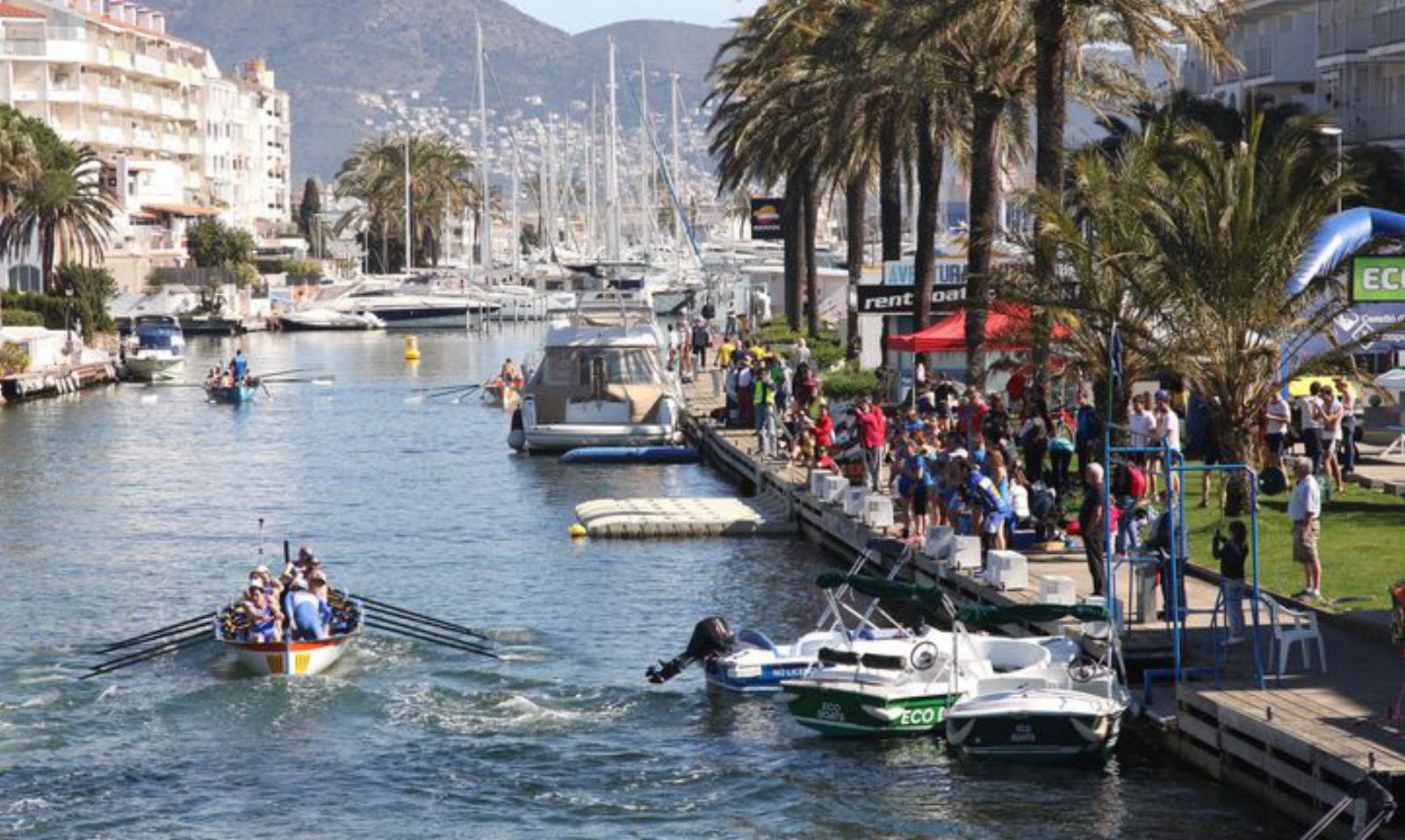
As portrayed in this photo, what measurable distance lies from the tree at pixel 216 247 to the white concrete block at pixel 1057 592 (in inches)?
4906

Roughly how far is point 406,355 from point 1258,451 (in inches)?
2919

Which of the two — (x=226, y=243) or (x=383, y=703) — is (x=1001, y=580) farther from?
(x=226, y=243)

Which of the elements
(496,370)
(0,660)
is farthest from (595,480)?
(496,370)

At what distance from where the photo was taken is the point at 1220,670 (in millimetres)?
23188

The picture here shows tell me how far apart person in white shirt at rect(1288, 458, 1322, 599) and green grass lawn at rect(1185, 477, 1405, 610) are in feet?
1.49

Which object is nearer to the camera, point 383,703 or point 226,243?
point 383,703

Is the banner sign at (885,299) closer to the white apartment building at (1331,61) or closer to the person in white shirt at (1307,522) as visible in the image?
the white apartment building at (1331,61)

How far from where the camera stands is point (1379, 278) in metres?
30.6

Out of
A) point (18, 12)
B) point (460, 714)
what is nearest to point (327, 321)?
point (18, 12)

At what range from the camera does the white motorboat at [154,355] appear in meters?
91.4

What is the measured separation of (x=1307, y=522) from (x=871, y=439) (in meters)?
14.8

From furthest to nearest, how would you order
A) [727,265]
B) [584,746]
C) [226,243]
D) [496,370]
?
1. [226,243]
2. [727,265]
3. [496,370]
4. [584,746]

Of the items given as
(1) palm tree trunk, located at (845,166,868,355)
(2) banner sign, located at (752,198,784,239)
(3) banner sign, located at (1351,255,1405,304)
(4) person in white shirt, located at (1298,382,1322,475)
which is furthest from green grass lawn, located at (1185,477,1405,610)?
(2) banner sign, located at (752,198,784,239)

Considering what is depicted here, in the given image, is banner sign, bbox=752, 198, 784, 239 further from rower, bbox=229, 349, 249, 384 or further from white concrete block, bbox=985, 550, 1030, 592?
white concrete block, bbox=985, 550, 1030, 592
